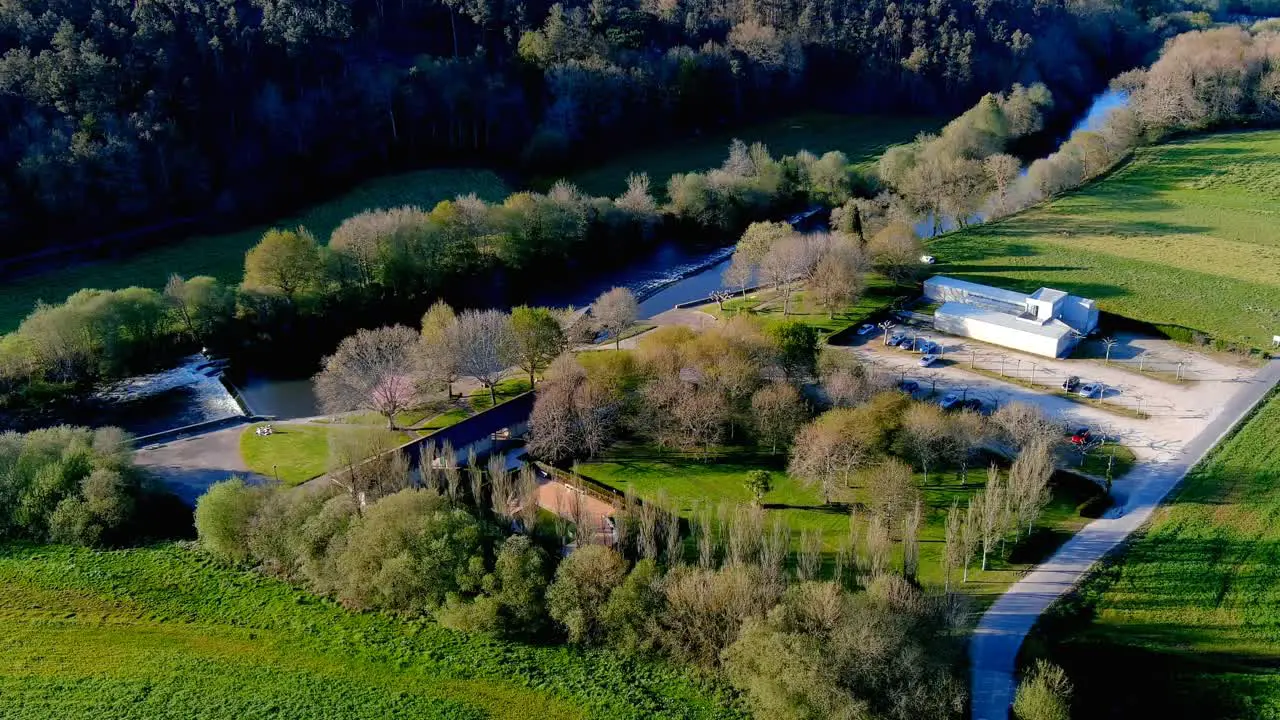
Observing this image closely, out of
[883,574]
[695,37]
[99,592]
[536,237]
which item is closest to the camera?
[883,574]

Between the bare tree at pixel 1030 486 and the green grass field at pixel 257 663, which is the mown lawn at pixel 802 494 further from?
the green grass field at pixel 257 663

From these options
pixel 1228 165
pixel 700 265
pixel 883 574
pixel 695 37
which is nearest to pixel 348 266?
pixel 700 265

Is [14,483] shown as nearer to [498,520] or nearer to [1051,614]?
[498,520]

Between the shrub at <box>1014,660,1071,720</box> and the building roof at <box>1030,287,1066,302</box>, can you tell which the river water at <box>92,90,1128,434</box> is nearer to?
the building roof at <box>1030,287,1066,302</box>

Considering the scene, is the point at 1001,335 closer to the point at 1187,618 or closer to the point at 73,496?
the point at 1187,618

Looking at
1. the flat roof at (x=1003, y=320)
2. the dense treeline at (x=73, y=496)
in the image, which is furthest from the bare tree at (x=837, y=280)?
the dense treeline at (x=73, y=496)

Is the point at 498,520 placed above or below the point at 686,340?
below

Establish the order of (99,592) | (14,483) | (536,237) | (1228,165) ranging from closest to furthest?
(99,592) → (14,483) → (536,237) → (1228,165)
